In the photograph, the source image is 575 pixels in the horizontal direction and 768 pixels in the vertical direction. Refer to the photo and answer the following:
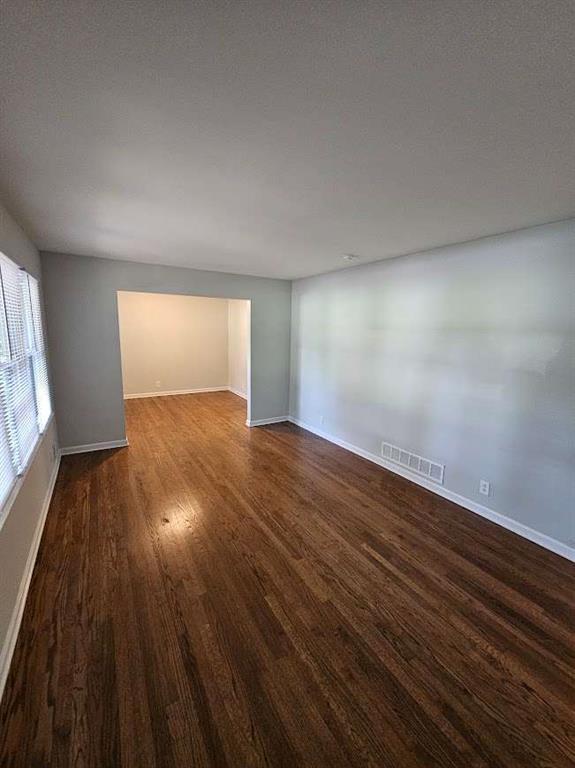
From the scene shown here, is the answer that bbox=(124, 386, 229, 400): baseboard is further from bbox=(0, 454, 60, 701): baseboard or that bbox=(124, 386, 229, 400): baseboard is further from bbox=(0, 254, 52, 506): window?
bbox=(0, 454, 60, 701): baseboard

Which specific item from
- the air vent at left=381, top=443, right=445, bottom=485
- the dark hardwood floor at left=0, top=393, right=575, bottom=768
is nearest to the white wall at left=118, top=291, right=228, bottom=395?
the dark hardwood floor at left=0, top=393, right=575, bottom=768

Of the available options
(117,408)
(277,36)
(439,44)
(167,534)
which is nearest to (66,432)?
(117,408)

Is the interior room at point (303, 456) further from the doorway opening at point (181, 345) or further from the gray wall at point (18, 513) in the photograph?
the doorway opening at point (181, 345)

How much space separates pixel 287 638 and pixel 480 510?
6.95ft

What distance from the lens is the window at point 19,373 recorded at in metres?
1.81

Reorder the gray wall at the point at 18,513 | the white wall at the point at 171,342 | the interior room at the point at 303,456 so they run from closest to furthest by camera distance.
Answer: the interior room at the point at 303,456
the gray wall at the point at 18,513
the white wall at the point at 171,342

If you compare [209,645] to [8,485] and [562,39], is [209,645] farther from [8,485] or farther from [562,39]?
[562,39]

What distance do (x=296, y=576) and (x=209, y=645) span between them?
66 centimetres

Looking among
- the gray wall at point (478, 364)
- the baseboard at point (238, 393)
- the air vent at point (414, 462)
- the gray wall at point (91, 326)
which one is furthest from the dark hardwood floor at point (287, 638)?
the baseboard at point (238, 393)

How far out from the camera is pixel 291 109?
1.15m

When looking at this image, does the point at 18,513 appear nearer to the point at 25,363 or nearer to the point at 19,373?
the point at 19,373

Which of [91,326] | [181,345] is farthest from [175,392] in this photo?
[91,326]

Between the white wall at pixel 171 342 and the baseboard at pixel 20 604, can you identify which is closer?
the baseboard at pixel 20 604

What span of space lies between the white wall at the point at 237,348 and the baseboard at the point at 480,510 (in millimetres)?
3421
